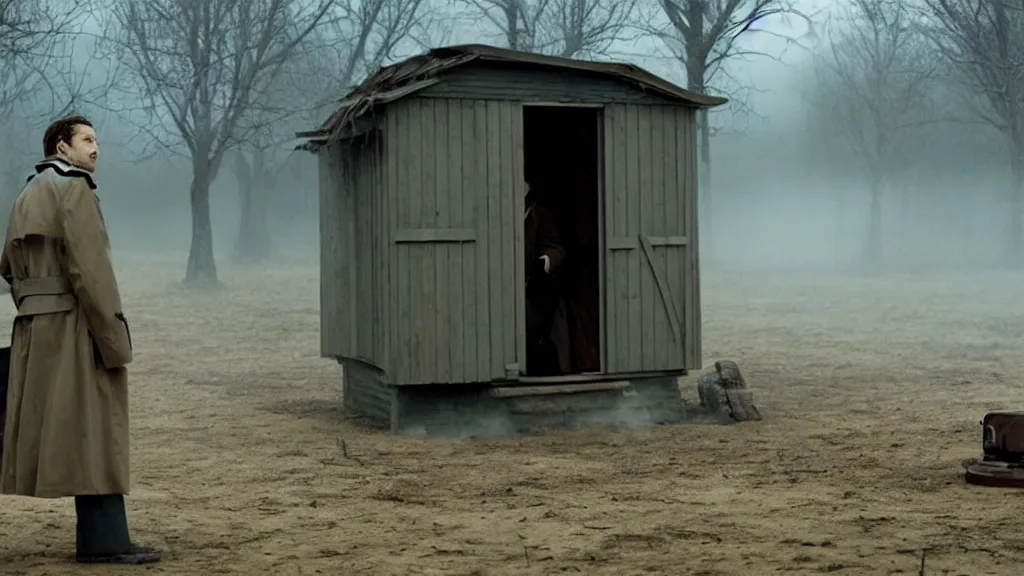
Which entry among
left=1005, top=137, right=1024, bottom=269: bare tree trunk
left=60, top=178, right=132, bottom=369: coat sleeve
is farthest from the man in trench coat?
left=1005, top=137, right=1024, bottom=269: bare tree trunk

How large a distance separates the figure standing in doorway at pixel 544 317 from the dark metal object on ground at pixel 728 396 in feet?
4.20

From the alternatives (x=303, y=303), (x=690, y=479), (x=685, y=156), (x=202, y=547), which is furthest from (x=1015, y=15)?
(x=202, y=547)

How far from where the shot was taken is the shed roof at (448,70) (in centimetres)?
1081

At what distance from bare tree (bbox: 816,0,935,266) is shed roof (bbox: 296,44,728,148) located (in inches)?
1047

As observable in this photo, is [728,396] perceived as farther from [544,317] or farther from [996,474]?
[996,474]

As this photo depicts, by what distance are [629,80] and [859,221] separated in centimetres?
4980

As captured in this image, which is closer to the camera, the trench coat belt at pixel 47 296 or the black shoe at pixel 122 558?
the trench coat belt at pixel 47 296

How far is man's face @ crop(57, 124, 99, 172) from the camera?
21.2 ft

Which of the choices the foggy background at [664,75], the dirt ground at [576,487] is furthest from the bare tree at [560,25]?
the dirt ground at [576,487]

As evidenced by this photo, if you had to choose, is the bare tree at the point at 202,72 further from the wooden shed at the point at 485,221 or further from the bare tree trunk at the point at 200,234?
the wooden shed at the point at 485,221

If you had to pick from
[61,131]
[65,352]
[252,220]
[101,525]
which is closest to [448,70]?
[61,131]

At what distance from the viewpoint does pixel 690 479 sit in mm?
8922

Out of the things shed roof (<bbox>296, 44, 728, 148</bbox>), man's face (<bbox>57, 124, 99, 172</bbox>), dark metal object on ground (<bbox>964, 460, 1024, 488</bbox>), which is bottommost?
dark metal object on ground (<bbox>964, 460, 1024, 488</bbox>)

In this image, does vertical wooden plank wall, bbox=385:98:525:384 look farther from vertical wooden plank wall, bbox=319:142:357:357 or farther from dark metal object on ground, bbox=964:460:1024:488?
dark metal object on ground, bbox=964:460:1024:488
